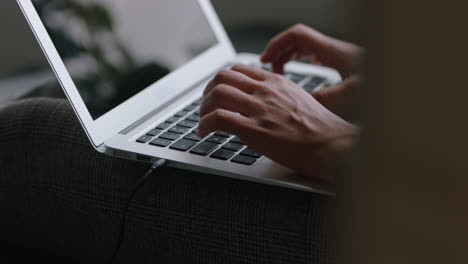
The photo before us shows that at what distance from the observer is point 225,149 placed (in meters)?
0.62

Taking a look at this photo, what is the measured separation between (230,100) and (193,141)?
0.23ft

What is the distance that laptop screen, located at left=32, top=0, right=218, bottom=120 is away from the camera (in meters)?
0.66

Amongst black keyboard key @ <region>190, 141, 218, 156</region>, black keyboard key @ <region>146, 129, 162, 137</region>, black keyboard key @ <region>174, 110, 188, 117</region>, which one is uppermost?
black keyboard key @ <region>146, 129, 162, 137</region>

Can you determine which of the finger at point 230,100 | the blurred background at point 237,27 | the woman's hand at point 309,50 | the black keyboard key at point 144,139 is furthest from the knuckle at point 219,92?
the blurred background at point 237,27

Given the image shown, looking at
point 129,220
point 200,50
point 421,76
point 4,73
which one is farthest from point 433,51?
point 4,73

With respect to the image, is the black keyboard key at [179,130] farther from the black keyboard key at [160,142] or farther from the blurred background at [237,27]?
the blurred background at [237,27]

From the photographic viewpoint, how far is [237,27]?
1605 millimetres

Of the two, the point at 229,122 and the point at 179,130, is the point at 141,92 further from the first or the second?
the point at 229,122

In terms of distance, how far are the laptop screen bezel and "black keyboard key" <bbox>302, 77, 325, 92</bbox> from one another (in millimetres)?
156

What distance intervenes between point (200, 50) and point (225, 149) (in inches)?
12.9

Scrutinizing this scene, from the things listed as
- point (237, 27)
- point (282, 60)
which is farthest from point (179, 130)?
point (237, 27)

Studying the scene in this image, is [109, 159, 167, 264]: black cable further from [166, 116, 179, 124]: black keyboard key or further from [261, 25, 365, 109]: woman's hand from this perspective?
[261, 25, 365, 109]: woman's hand

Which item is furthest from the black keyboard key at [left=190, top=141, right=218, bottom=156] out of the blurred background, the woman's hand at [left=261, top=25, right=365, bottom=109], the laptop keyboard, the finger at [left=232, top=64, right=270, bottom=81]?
the blurred background

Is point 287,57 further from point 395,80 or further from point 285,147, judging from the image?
point 395,80
